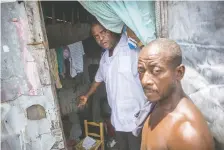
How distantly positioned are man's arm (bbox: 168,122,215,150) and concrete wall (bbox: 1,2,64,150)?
7.34ft

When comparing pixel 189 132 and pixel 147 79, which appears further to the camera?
pixel 147 79

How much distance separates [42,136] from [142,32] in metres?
2.07

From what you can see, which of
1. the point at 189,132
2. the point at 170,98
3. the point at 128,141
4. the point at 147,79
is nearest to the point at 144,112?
the point at 170,98

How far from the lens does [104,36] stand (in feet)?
13.7

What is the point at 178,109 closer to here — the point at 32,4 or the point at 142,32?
the point at 142,32

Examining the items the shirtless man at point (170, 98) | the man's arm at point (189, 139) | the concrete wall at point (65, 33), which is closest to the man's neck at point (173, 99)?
the shirtless man at point (170, 98)

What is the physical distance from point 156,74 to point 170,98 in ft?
0.85

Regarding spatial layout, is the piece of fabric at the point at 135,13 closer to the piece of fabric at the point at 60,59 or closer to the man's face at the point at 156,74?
the man's face at the point at 156,74

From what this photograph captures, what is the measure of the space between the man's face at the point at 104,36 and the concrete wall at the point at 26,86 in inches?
31.4

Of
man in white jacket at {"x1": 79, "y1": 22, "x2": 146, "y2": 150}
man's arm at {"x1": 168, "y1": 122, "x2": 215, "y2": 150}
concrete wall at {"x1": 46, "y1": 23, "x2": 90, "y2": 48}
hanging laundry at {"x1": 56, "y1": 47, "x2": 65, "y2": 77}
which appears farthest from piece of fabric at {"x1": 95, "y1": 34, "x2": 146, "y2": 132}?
man's arm at {"x1": 168, "y1": 122, "x2": 215, "y2": 150}

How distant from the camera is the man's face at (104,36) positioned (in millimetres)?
4129

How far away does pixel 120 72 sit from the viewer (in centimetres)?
419

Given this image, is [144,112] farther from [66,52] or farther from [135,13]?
[66,52]

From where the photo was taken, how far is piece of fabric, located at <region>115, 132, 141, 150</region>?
4.38 metres
